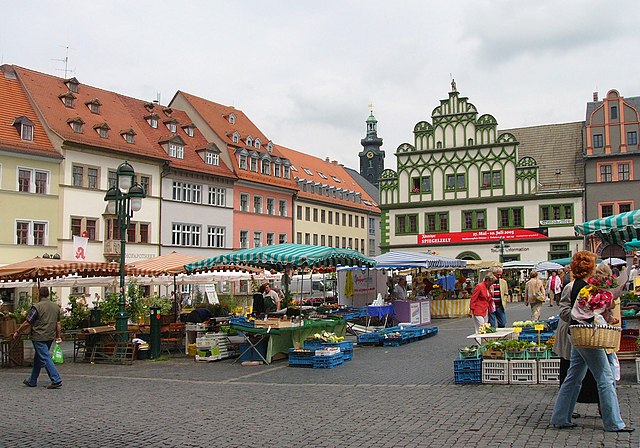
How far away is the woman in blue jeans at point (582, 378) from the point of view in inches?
305

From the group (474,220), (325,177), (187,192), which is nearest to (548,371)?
(187,192)

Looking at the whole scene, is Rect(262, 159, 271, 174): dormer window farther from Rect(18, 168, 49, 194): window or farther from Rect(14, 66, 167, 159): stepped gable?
Rect(18, 168, 49, 194): window

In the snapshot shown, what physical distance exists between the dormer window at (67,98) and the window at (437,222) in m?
26.7

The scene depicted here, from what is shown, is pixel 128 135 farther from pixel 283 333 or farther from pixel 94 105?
pixel 283 333

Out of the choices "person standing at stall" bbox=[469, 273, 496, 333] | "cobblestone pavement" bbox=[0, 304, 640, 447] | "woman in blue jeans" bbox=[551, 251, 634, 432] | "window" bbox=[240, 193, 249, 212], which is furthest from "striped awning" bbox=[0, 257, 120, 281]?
"window" bbox=[240, 193, 249, 212]

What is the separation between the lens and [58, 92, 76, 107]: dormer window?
4381 centimetres

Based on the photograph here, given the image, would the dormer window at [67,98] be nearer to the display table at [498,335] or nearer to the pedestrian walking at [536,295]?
the pedestrian walking at [536,295]

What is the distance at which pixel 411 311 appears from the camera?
2662cm

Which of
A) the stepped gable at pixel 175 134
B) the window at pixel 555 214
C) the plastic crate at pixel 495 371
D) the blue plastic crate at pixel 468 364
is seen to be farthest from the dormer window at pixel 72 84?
the plastic crate at pixel 495 371

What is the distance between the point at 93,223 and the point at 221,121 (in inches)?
739

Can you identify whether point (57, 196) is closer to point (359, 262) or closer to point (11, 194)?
point (11, 194)

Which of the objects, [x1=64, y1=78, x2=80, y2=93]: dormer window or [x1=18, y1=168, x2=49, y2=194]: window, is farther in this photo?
[x1=64, y1=78, x2=80, y2=93]: dormer window

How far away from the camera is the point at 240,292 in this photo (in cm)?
5216

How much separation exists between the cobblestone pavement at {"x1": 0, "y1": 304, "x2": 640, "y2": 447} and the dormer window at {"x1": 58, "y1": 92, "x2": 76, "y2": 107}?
1243 inches
